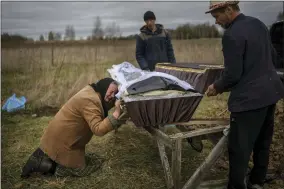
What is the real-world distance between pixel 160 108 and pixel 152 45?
287 cm

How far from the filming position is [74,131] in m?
3.75

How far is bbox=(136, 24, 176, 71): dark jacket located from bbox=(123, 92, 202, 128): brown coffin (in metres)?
2.60

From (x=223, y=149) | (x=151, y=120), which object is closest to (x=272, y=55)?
(x=223, y=149)

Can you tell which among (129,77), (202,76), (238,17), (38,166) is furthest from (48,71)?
(238,17)

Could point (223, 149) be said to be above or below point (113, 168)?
above

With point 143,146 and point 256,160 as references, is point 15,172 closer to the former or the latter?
point 143,146

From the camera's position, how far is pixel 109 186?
12.2ft

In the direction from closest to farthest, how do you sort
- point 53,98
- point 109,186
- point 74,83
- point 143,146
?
1. point 109,186
2. point 143,146
3. point 53,98
4. point 74,83

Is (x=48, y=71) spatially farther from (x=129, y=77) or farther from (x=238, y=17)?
(x=238, y=17)

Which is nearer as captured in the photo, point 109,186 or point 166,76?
point 166,76

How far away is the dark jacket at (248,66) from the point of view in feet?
9.13

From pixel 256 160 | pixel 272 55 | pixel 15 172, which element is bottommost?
pixel 15 172

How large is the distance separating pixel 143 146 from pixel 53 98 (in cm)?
367

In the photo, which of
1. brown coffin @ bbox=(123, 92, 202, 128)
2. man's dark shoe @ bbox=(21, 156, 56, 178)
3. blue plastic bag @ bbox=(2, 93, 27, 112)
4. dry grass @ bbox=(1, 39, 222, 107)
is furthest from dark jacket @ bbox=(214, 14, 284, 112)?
blue plastic bag @ bbox=(2, 93, 27, 112)
